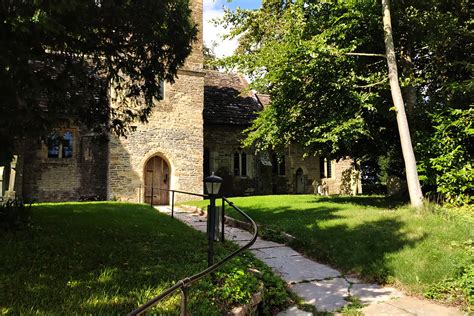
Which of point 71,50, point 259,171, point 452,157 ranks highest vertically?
point 71,50

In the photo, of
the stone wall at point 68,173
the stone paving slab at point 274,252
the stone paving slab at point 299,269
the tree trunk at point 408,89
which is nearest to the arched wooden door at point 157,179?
the stone wall at point 68,173

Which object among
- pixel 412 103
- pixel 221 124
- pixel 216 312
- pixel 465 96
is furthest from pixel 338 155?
pixel 216 312

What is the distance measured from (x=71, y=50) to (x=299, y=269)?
5.80 metres

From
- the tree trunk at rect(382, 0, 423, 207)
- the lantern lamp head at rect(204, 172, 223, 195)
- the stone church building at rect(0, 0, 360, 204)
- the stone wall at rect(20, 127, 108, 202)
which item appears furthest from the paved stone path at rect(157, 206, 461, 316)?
the stone wall at rect(20, 127, 108, 202)

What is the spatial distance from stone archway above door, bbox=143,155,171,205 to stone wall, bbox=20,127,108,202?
79.6 inches

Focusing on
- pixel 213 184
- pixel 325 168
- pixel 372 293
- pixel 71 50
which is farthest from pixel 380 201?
pixel 71 50

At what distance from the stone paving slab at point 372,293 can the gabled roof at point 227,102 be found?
14986mm

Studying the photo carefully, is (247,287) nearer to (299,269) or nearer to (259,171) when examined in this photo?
(299,269)

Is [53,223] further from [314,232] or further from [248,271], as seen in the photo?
[314,232]

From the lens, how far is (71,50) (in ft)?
20.6

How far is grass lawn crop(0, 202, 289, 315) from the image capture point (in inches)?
152

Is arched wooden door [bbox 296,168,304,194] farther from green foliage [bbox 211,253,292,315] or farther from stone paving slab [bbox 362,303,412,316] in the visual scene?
stone paving slab [bbox 362,303,412,316]

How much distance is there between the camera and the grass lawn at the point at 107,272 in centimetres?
386

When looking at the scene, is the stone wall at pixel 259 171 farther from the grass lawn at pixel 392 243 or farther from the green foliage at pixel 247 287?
the green foliage at pixel 247 287
